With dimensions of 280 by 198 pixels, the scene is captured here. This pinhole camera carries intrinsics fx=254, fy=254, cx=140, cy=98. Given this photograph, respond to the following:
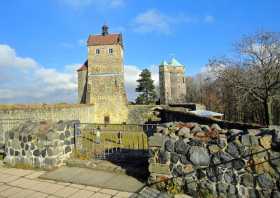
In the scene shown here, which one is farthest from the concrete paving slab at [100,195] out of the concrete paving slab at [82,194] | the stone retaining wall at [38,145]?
the stone retaining wall at [38,145]

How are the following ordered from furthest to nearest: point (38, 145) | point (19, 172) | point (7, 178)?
point (38, 145)
point (19, 172)
point (7, 178)

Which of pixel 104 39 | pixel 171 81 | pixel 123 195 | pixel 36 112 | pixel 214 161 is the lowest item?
pixel 123 195

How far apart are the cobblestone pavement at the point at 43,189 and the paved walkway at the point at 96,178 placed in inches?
6.8

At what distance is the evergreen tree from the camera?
5212 cm

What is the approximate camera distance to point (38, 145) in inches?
272

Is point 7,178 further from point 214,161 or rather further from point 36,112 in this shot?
point 36,112

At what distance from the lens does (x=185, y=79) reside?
→ 68562 millimetres

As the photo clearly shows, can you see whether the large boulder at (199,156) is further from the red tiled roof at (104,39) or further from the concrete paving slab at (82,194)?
the red tiled roof at (104,39)

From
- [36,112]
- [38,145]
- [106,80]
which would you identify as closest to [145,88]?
[106,80]

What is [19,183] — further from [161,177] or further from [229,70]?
[229,70]

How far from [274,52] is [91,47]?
27954 millimetres

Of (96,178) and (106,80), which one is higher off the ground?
(106,80)

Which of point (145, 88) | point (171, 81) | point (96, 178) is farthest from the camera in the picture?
point (171, 81)

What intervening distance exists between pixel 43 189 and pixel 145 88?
4762 cm
